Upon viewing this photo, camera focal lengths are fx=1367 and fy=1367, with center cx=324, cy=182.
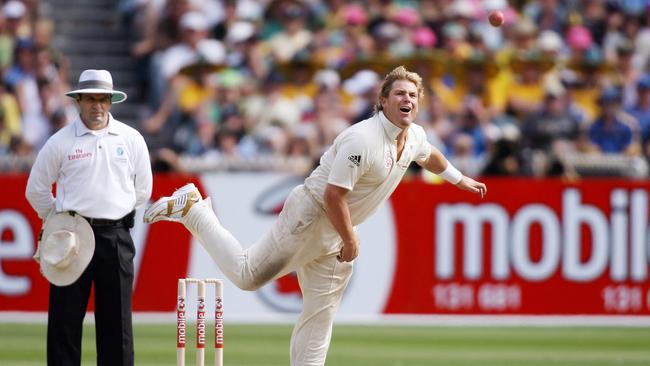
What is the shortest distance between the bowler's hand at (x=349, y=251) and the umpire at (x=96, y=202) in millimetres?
1424

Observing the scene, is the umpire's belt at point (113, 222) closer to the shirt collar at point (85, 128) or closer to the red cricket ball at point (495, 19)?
the shirt collar at point (85, 128)

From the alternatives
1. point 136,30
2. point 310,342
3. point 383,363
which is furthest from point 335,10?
point 310,342

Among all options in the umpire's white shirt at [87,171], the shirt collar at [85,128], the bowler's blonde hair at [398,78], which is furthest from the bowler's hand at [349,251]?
the shirt collar at [85,128]

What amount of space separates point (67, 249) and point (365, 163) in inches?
78.5

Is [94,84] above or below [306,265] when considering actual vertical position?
above

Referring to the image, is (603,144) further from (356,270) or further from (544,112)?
(356,270)

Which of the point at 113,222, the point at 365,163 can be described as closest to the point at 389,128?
the point at 365,163

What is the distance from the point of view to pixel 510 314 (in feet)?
51.9

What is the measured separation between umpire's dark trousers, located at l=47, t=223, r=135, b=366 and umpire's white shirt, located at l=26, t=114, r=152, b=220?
0.17 m

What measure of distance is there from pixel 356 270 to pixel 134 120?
17.5 ft

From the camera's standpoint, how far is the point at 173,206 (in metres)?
9.81

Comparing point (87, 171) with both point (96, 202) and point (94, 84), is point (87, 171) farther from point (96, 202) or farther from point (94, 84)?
point (94, 84)

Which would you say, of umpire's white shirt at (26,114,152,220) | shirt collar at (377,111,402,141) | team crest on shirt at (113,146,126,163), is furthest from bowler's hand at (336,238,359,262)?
team crest on shirt at (113,146,126,163)

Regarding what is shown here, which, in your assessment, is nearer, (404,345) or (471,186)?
(471,186)
